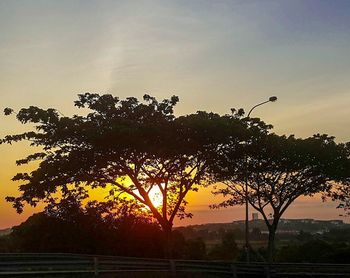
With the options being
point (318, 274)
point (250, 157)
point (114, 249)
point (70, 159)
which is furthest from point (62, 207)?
point (318, 274)

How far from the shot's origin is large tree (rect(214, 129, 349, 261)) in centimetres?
3806

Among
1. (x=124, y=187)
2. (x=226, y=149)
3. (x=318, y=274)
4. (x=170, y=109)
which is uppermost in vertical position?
(x=170, y=109)

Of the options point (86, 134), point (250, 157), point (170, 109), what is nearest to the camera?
point (86, 134)

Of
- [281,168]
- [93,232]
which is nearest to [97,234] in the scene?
[93,232]

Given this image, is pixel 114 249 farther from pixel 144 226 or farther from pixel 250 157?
pixel 250 157

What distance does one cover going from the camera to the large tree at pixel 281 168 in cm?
3806

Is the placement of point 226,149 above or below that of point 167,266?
above

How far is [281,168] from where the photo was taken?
3938 centimetres

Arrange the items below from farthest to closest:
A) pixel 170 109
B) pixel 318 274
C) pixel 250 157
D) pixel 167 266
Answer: pixel 250 157, pixel 170 109, pixel 318 274, pixel 167 266

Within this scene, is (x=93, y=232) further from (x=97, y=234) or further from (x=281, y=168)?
(x=281, y=168)

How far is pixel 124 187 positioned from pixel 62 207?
695 cm

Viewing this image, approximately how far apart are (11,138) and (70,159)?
402 cm

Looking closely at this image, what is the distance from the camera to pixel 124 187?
3653 cm

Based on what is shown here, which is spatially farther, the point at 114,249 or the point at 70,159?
the point at 114,249
